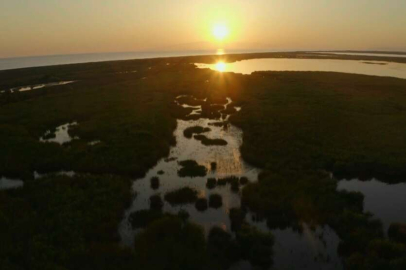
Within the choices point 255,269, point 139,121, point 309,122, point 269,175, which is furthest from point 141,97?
point 255,269

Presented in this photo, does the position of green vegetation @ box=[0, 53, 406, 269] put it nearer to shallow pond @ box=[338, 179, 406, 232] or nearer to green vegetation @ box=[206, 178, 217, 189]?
green vegetation @ box=[206, 178, 217, 189]

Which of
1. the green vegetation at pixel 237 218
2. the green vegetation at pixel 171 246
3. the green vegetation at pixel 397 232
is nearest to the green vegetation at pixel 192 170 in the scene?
the green vegetation at pixel 237 218

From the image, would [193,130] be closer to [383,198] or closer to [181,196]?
[181,196]

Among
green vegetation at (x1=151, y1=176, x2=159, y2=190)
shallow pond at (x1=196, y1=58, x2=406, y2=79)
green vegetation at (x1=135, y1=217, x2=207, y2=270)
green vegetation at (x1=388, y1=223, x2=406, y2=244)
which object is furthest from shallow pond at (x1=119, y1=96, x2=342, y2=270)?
shallow pond at (x1=196, y1=58, x2=406, y2=79)

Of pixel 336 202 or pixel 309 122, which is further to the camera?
pixel 309 122

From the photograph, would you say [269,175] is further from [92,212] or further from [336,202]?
[92,212]

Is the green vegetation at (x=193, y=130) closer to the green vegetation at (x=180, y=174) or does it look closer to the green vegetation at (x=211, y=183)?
the green vegetation at (x=180, y=174)

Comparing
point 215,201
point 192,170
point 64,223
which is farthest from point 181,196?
point 64,223
